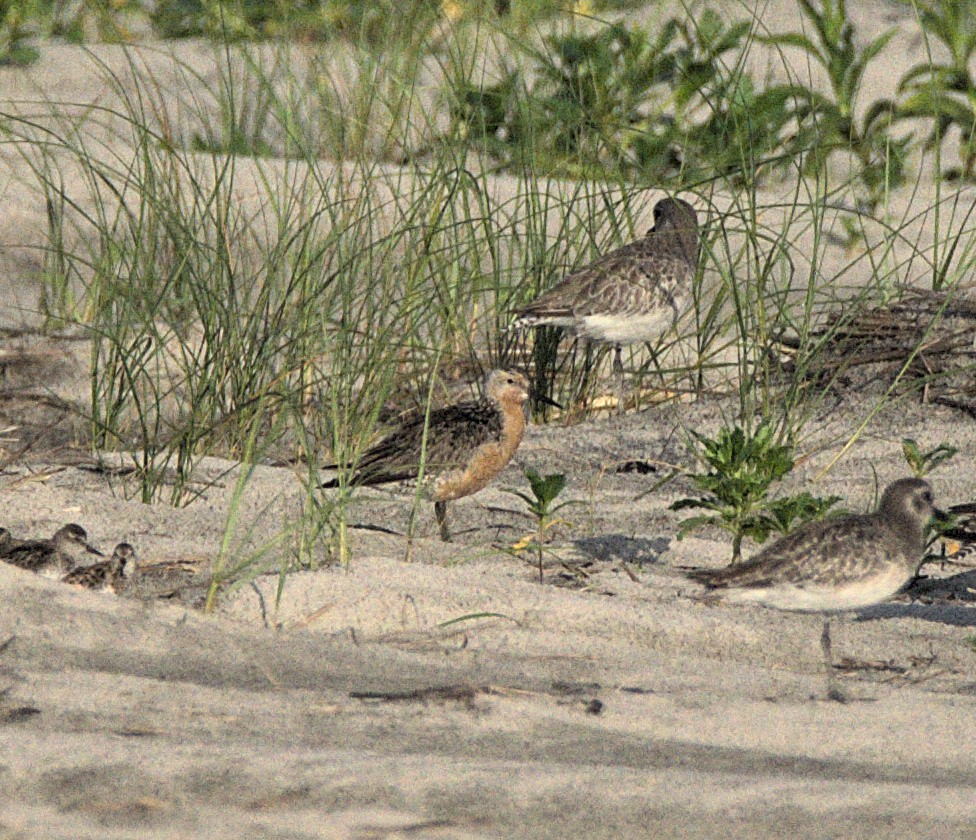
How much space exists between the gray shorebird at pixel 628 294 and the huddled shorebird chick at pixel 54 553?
247cm

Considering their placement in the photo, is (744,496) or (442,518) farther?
(442,518)

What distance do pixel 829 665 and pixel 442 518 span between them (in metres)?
1.90

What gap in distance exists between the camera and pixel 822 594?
4105mm

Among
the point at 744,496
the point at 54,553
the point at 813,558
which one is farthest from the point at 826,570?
the point at 54,553

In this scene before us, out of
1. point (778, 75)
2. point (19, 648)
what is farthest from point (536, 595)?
point (778, 75)

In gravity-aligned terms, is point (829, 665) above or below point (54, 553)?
above

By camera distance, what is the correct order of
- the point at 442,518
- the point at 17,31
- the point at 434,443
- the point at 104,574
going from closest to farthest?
the point at 104,574 → the point at 442,518 → the point at 434,443 → the point at 17,31

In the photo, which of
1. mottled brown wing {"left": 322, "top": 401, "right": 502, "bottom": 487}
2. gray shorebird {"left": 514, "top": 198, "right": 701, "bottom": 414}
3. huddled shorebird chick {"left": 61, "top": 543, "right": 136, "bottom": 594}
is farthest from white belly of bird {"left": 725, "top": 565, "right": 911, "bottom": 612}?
gray shorebird {"left": 514, "top": 198, "right": 701, "bottom": 414}

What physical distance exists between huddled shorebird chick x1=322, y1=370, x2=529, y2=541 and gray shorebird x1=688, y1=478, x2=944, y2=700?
1257 mm

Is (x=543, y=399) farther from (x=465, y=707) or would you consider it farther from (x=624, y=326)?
(x=465, y=707)

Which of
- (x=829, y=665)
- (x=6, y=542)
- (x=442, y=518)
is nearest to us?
(x=829, y=665)

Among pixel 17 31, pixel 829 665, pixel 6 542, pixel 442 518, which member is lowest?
pixel 442 518

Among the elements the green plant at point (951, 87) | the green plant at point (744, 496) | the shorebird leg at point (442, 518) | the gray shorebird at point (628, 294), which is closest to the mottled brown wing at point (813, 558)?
the green plant at point (744, 496)

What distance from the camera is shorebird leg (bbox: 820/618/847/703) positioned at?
11.6 ft
